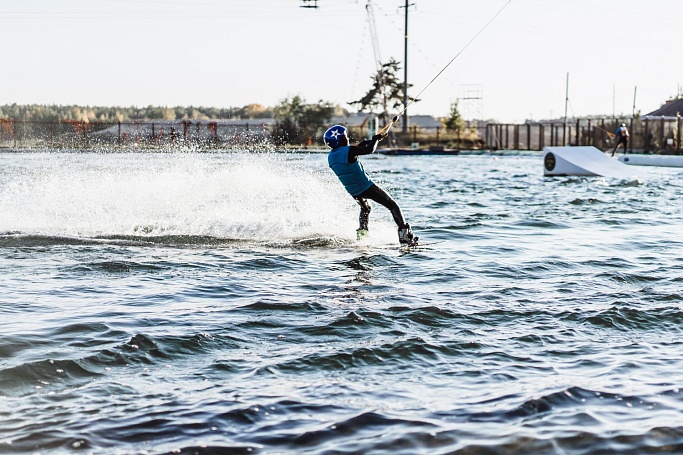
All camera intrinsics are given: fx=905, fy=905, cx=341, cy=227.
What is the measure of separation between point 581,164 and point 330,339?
28215 mm

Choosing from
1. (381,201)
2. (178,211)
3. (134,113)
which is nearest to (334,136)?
(381,201)

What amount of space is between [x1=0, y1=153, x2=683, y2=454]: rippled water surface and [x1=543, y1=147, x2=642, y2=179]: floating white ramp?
18.4 meters

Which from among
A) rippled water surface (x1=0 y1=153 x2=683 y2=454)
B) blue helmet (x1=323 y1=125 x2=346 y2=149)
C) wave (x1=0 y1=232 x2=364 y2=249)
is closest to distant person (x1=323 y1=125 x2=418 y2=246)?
blue helmet (x1=323 y1=125 x2=346 y2=149)

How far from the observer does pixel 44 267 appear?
36.1ft

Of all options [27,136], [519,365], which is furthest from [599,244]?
[27,136]

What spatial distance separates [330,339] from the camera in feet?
24.3

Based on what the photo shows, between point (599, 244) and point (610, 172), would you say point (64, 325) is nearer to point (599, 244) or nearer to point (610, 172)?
point (599, 244)

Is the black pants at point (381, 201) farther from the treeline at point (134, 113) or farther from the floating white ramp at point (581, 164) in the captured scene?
the treeline at point (134, 113)

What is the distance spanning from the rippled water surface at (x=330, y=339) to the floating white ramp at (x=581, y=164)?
1836 cm

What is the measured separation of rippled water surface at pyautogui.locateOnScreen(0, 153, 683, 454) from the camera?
521cm

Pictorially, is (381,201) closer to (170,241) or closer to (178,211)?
(170,241)

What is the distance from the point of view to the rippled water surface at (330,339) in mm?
5211

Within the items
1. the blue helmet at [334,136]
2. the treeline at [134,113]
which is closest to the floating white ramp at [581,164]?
the blue helmet at [334,136]

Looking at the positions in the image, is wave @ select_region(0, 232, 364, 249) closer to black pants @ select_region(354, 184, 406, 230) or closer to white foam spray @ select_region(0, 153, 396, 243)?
white foam spray @ select_region(0, 153, 396, 243)
